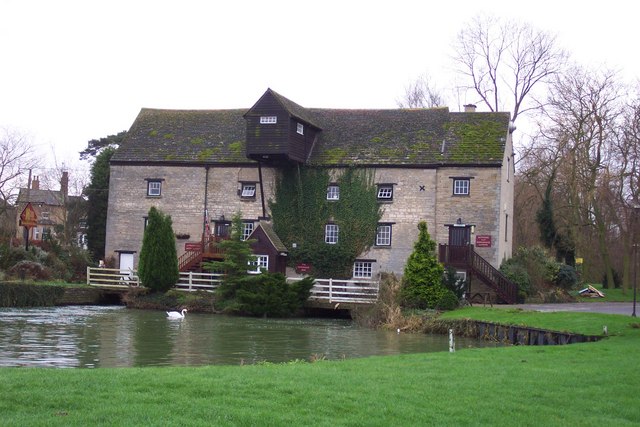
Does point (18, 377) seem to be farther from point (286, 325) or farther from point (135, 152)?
point (135, 152)

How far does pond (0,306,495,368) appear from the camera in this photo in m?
18.3

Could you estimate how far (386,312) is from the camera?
31.2 meters

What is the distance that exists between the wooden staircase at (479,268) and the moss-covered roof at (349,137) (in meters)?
4.51

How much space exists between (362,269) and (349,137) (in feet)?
→ 24.5

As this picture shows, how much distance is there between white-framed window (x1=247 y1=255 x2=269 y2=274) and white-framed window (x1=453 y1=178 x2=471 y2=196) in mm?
10072

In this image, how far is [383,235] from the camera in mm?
40219

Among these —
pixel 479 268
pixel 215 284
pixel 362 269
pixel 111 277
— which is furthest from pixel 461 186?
pixel 111 277

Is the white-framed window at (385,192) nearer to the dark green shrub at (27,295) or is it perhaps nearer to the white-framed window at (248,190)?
the white-framed window at (248,190)

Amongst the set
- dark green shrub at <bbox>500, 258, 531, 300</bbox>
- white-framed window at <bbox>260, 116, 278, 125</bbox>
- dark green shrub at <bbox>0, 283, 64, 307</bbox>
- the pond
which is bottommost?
the pond

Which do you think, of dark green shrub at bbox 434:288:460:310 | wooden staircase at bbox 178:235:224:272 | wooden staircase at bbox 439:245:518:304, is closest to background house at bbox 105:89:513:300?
wooden staircase at bbox 439:245:518:304

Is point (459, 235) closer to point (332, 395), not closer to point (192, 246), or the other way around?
point (192, 246)

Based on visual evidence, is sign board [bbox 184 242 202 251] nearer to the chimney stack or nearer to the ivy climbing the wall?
the ivy climbing the wall

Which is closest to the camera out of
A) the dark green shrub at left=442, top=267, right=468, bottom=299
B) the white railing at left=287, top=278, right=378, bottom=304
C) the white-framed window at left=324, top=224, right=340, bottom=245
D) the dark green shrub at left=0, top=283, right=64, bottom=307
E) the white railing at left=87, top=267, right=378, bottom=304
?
the dark green shrub at left=442, top=267, right=468, bottom=299

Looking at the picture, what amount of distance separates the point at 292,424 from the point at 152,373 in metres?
3.57
